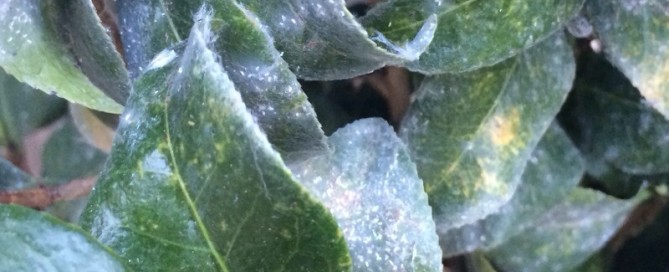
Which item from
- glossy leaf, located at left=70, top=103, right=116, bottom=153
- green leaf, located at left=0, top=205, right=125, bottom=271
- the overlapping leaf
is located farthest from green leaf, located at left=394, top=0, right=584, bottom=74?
glossy leaf, located at left=70, top=103, right=116, bottom=153

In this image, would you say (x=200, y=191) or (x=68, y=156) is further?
(x=68, y=156)

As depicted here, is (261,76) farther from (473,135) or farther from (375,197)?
(473,135)

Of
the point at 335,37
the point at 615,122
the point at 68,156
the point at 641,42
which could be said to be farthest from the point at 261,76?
the point at 68,156

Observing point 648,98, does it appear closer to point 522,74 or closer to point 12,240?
point 522,74

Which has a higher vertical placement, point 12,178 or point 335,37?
point 335,37

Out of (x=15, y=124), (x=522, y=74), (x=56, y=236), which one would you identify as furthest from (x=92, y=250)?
(x=15, y=124)

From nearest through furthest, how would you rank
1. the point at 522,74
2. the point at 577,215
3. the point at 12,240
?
the point at 12,240
the point at 522,74
the point at 577,215
